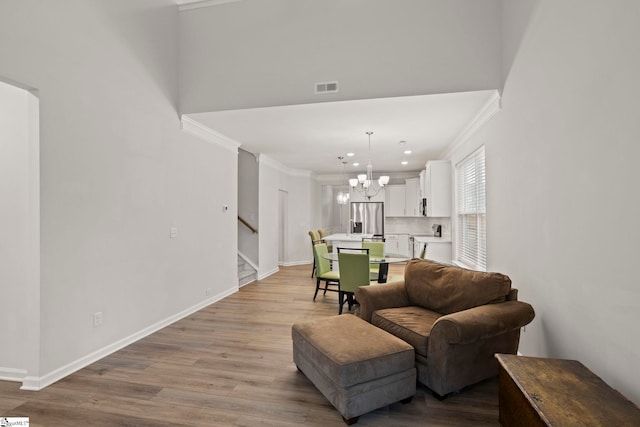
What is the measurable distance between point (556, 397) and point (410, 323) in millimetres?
→ 1239

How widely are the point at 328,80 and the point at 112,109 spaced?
7.35 feet

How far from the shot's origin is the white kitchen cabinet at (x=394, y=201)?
9.13 meters

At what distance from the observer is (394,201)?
9164 millimetres

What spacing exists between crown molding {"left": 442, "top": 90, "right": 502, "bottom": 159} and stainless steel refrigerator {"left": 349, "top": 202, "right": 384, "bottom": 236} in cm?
367

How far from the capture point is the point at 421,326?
2.62 metres

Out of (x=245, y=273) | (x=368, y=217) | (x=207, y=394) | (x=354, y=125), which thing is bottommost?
(x=207, y=394)

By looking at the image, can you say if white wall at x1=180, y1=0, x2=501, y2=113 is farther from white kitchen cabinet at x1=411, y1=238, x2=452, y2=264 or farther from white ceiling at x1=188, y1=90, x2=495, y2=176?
white kitchen cabinet at x1=411, y1=238, x2=452, y2=264

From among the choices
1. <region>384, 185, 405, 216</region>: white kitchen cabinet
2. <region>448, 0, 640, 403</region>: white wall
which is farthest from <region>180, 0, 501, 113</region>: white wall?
<region>384, 185, 405, 216</region>: white kitchen cabinet

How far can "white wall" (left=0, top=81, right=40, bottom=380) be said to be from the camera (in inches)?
104

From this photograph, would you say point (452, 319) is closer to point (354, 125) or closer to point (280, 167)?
point (354, 125)

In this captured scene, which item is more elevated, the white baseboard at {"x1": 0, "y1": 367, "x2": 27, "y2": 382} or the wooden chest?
the wooden chest

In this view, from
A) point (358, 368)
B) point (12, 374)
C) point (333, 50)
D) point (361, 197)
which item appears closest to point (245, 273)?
point (361, 197)

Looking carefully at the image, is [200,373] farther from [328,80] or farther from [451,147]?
[451,147]

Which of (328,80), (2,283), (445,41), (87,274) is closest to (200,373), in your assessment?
(87,274)
